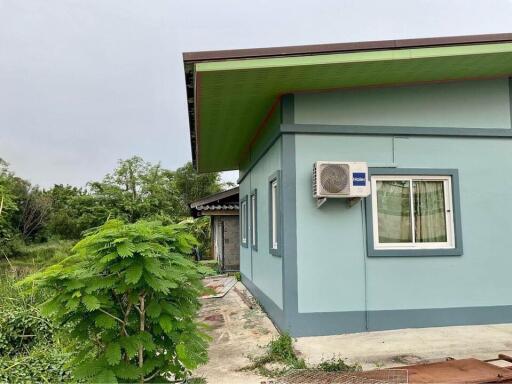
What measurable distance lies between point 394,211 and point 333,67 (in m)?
2.30

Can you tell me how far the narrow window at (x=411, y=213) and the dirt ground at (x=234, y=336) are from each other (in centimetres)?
224

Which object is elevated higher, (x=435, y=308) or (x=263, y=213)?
(x=263, y=213)

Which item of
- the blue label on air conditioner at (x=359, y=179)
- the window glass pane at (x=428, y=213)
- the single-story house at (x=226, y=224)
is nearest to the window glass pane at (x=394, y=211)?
the window glass pane at (x=428, y=213)

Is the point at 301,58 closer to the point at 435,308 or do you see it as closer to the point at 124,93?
the point at 435,308

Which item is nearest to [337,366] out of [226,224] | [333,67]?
[333,67]

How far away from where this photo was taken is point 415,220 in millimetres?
5797

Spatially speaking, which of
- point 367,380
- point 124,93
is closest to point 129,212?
point 124,93

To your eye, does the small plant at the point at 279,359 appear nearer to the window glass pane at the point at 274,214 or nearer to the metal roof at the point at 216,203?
the window glass pane at the point at 274,214

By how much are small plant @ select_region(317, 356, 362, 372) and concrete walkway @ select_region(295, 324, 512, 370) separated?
4.2 inches

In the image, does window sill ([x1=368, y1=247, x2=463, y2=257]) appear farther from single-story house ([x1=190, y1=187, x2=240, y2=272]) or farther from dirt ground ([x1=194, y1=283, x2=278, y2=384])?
single-story house ([x1=190, y1=187, x2=240, y2=272])

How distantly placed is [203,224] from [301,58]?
18763 millimetres

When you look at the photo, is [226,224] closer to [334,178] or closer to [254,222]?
[254,222]

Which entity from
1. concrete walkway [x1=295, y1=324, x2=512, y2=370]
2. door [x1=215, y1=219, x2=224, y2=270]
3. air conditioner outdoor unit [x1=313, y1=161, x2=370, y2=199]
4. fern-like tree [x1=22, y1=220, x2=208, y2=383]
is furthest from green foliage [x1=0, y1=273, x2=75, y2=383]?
door [x1=215, y1=219, x2=224, y2=270]

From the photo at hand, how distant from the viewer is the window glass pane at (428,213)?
5.81 m
